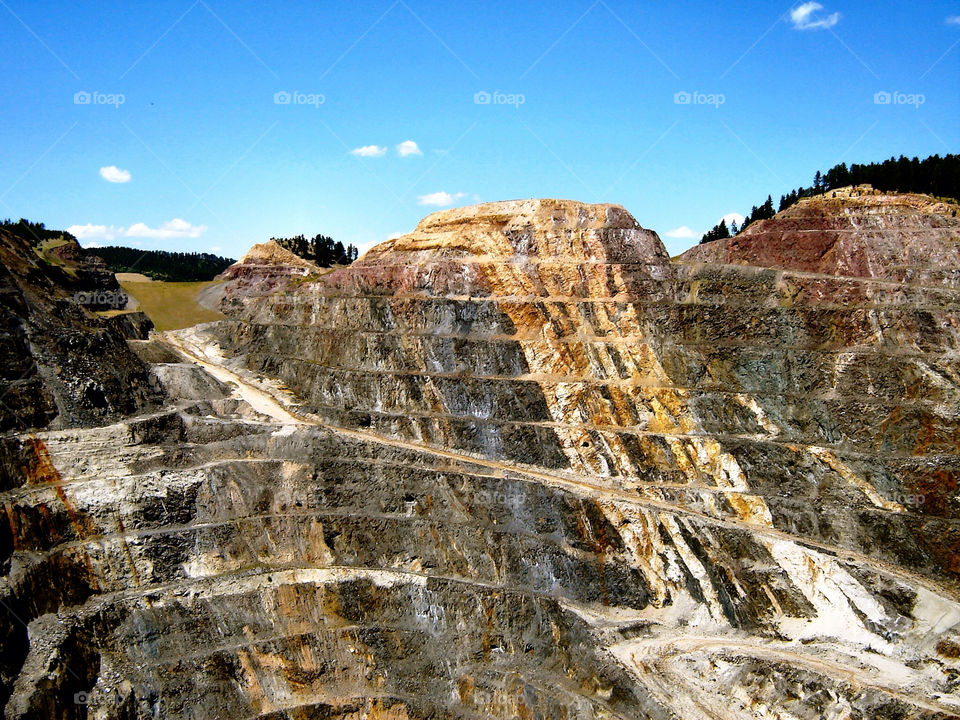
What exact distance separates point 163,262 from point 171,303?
77527 millimetres

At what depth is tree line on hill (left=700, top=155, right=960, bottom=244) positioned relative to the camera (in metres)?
90.6

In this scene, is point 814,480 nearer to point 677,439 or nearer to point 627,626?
point 677,439

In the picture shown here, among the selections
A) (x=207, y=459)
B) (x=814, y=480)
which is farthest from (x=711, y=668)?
(x=207, y=459)

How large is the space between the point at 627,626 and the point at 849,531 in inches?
646

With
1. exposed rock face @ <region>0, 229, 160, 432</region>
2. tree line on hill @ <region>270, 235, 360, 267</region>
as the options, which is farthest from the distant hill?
exposed rock face @ <region>0, 229, 160, 432</region>

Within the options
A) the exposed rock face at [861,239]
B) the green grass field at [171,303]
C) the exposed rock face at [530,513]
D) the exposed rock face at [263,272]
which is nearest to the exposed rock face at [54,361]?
the exposed rock face at [530,513]

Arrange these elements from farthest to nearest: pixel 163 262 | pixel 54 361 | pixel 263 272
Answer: pixel 163 262, pixel 263 272, pixel 54 361

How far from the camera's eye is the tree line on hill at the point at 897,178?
9062 centimetres

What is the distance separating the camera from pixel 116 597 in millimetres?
40688

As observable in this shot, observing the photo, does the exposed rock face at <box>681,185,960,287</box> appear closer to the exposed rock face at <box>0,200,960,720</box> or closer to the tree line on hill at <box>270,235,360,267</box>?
the exposed rock face at <box>0,200,960,720</box>

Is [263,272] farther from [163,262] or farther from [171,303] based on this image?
[163,262]

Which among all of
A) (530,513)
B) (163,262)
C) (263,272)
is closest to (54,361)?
(530,513)

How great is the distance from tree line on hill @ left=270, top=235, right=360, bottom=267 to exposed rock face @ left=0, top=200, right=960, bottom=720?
44092mm

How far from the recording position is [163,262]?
526 feet
